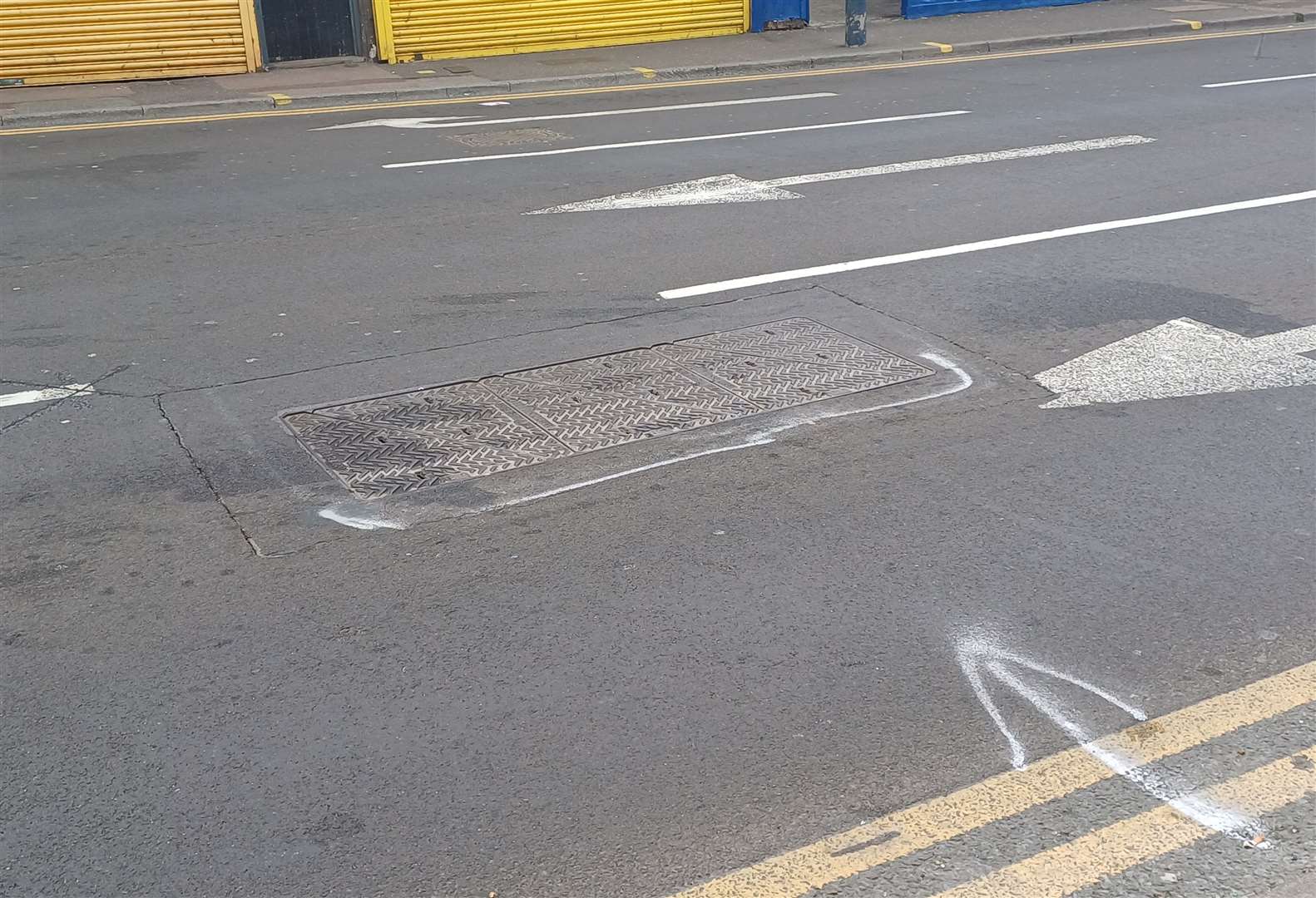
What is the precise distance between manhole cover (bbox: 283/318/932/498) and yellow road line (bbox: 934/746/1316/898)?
119 inches

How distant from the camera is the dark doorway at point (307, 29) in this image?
18.3 m

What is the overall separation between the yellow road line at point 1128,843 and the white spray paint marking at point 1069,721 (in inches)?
1.8

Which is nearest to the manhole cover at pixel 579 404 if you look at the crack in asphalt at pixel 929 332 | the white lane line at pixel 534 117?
the crack in asphalt at pixel 929 332

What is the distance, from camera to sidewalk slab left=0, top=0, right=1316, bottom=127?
52.3 feet

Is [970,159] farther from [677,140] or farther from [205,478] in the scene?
[205,478]

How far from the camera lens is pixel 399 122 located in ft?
47.4

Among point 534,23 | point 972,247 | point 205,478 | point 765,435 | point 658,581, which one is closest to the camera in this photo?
point 658,581

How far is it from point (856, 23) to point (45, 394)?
1560 centimetres

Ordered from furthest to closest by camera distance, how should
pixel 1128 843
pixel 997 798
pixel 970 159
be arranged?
pixel 970 159 → pixel 997 798 → pixel 1128 843

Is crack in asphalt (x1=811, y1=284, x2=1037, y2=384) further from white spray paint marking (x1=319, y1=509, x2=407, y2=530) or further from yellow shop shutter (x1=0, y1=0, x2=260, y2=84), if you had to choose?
yellow shop shutter (x1=0, y1=0, x2=260, y2=84)

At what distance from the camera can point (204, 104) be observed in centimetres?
1572

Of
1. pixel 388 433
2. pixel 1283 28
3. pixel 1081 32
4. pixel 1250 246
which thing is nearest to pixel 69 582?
pixel 388 433

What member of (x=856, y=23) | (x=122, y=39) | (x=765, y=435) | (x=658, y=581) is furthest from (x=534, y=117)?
(x=658, y=581)

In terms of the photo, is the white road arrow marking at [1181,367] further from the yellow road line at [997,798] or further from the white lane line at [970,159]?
the white lane line at [970,159]
